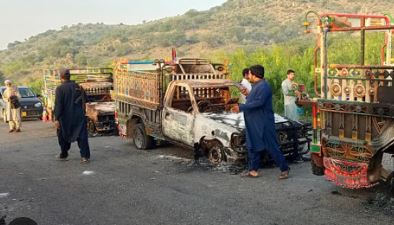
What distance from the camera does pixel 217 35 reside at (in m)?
50.4

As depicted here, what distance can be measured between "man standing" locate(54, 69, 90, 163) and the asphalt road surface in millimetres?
484

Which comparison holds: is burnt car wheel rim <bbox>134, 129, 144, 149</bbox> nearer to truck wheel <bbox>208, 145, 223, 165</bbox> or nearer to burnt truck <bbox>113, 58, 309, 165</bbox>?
burnt truck <bbox>113, 58, 309, 165</bbox>

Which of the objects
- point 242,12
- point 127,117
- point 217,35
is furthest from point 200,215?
point 242,12

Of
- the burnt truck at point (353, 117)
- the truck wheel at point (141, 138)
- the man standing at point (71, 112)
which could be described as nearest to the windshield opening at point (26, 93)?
the truck wheel at point (141, 138)

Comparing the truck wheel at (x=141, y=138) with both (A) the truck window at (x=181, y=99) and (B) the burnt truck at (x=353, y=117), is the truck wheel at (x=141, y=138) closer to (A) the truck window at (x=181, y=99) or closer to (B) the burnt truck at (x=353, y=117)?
(A) the truck window at (x=181, y=99)

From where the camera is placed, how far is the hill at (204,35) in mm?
46000

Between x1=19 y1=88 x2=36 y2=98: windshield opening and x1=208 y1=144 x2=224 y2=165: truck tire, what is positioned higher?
x1=19 y1=88 x2=36 y2=98: windshield opening

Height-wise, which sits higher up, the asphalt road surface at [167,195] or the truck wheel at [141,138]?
the truck wheel at [141,138]

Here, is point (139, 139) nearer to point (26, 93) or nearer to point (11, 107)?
point (11, 107)

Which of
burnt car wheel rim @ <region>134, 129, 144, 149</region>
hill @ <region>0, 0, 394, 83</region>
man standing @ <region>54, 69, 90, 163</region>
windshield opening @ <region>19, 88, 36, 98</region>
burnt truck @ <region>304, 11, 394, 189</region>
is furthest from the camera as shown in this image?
hill @ <region>0, 0, 394, 83</region>

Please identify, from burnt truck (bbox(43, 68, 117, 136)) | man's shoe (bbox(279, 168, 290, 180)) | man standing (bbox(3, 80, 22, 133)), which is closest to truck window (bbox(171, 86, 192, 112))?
man's shoe (bbox(279, 168, 290, 180))

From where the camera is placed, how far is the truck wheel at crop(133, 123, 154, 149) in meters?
11.6

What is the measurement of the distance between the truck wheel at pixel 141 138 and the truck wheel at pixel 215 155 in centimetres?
233

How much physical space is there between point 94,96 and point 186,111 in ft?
23.6
